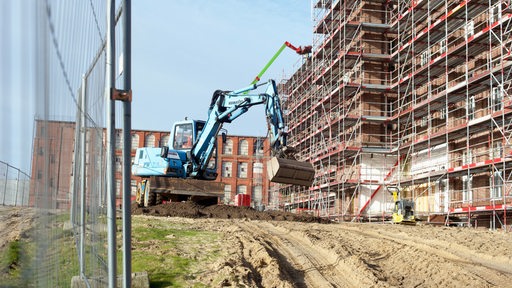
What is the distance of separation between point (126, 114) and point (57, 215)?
3.59 ft

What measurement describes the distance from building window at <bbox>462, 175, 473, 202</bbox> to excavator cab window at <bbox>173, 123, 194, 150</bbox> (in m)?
12.5

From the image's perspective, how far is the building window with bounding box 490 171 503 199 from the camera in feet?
79.2

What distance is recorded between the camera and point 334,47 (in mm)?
42312

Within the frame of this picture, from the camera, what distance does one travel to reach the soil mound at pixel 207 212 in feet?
73.3

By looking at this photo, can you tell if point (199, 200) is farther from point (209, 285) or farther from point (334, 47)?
point (334, 47)

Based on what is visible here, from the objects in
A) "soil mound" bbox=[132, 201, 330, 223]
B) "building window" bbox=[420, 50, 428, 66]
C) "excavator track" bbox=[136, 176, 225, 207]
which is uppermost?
"building window" bbox=[420, 50, 428, 66]

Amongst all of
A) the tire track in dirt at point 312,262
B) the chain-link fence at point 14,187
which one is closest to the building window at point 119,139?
the chain-link fence at point 14,187

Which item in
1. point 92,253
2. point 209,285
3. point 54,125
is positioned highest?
point 54,125

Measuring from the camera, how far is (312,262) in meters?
11.4

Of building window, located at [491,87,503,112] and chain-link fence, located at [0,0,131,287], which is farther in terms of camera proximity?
building window, located at [491,87,503,112]

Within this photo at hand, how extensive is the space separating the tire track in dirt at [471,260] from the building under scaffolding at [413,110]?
10.4m

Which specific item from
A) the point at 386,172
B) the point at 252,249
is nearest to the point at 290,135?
the point at 386,172

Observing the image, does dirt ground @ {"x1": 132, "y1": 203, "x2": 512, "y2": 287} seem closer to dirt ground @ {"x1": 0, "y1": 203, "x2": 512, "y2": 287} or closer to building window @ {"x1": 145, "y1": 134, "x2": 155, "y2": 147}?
dirt ground @ {"x1": 0, "y1": 203, "x2": 512, "y2": 287}

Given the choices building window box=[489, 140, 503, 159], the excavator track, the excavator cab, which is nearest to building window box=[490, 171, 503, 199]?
building window box=[489, 140, 503, 159]
